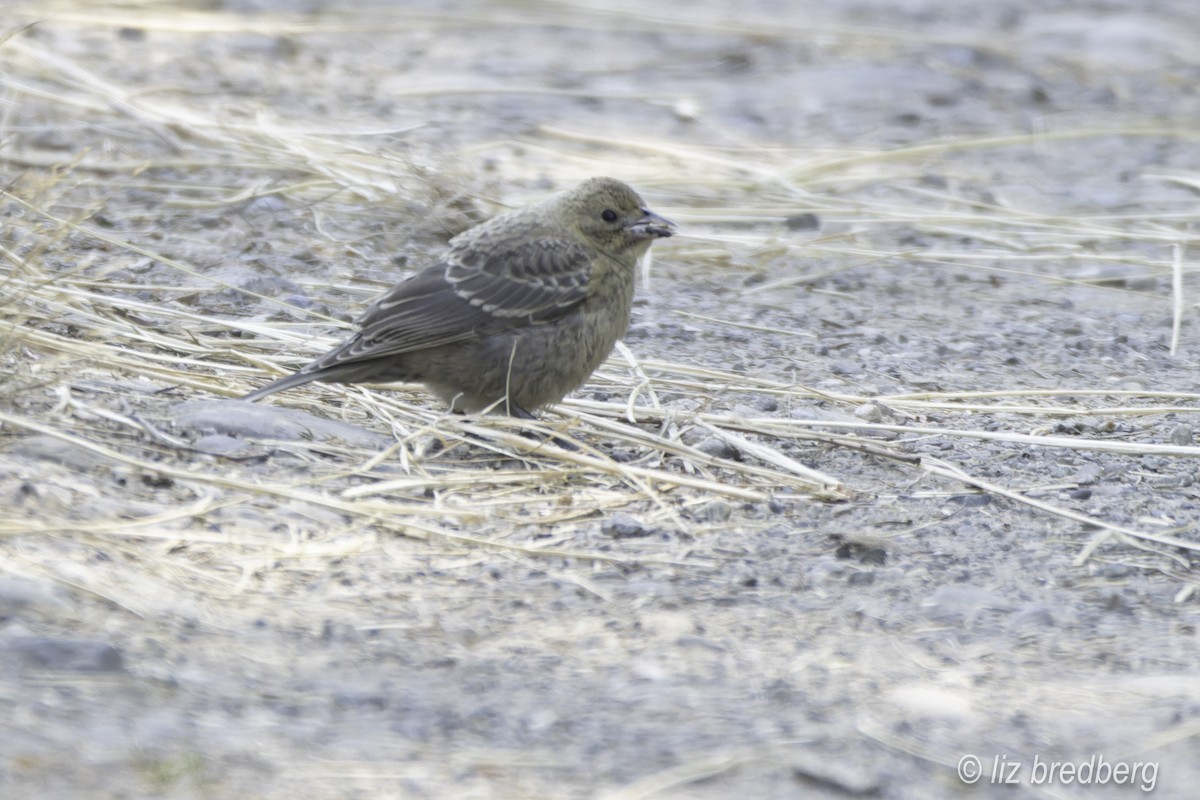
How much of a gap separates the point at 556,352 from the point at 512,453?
43cm

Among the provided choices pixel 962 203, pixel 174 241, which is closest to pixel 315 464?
Result: pixel 174 241

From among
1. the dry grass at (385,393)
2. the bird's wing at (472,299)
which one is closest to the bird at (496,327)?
the bird's wing at (472,299)

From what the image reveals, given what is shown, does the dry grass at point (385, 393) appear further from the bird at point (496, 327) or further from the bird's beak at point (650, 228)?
the bird's beak at point (650, 228)


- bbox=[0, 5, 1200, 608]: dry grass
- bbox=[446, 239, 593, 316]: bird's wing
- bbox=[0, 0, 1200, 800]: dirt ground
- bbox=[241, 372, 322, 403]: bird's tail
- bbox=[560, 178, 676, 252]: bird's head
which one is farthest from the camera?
bbox=[560, 178, 676, 252]: bird's head

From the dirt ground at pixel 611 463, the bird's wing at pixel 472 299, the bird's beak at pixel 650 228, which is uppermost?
the bird's beak at pixel 650 228

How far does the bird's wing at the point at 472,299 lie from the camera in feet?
14.9

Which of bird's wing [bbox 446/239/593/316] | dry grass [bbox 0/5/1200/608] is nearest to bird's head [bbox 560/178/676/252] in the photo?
bird's wing [bbox 446/239/593/316]

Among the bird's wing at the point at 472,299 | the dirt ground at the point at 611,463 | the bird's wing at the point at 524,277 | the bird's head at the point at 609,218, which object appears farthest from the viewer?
the bird's head at the point at 609,218

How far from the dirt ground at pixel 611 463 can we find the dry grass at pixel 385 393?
19 millimetres

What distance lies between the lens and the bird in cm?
458

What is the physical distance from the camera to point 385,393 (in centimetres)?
503

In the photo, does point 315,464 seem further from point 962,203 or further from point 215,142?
point 962,203

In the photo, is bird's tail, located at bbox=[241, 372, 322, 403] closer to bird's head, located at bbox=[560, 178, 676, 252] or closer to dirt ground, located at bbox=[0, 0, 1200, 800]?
dirt ground, located at bbox=[0, 0, 1200, 800]

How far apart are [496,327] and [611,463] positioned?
2.27 feet
